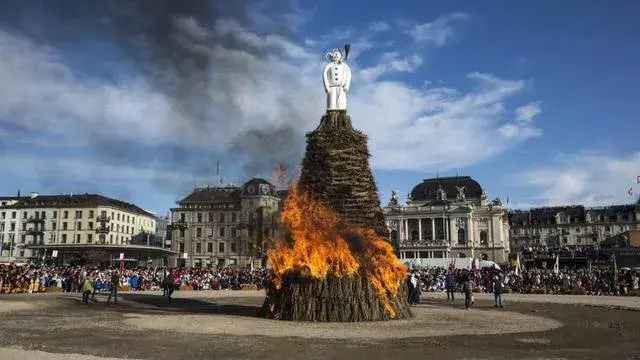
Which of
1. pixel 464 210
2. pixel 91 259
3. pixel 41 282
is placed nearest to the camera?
pixel 41 282

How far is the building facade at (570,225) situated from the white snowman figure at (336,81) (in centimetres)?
13492

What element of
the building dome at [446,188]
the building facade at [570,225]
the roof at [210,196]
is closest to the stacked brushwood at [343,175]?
the roof at [210,196]

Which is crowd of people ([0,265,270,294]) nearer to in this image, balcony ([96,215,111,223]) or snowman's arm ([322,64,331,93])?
snowman's arm ([322,64,331,93])

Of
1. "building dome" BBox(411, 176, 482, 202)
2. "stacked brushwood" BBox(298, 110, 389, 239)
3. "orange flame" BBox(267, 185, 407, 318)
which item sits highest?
"building dome" BBox(411, 176, 482, 202)

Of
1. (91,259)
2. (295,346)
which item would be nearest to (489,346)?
(295,346)

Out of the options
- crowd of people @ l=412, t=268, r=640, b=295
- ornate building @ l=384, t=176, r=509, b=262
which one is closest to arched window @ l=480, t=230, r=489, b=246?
ornate building @ l=384, t=176, r=509, b=262

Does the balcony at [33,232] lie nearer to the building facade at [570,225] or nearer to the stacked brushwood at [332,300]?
the stacked brushwood at [332,300]

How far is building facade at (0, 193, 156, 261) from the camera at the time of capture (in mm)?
116562

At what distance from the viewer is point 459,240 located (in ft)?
441

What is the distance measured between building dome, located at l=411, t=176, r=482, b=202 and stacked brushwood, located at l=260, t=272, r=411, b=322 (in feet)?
405

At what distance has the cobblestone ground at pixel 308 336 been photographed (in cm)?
1368

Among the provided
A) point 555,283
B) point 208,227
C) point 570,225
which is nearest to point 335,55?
point 555,283

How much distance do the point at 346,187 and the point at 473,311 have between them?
10.1m

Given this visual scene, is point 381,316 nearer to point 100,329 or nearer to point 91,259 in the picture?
point 100,329
